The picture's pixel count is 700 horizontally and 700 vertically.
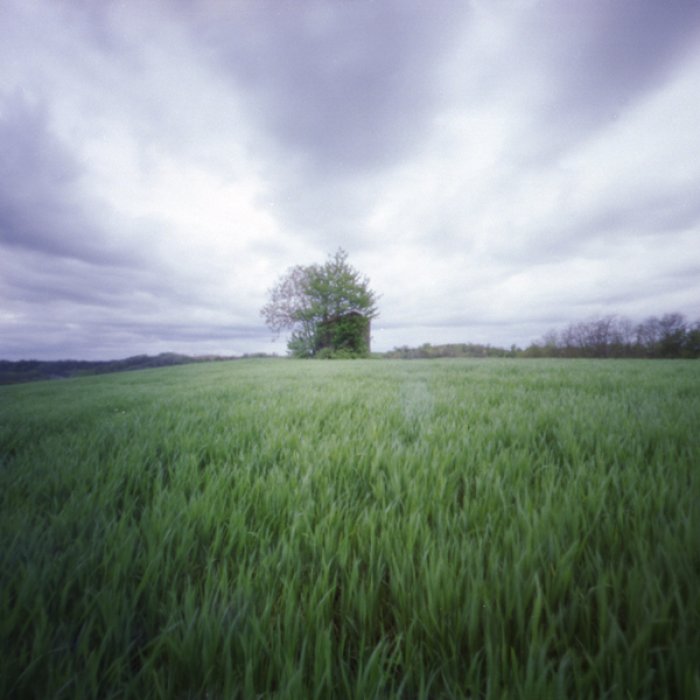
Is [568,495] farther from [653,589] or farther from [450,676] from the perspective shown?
[450,676]

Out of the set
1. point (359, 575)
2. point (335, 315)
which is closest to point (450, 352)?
point (335, 315)

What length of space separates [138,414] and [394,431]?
2627 mm

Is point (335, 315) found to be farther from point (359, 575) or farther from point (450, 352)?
point (359, 575)

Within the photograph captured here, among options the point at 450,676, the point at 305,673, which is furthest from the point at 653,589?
the point at 305,673

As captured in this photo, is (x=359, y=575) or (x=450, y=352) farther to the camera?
(x=450, y=352)

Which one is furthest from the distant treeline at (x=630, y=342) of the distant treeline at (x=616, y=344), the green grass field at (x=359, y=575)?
the green grass field at (x=359, y=575)

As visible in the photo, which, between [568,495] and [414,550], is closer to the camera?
[414,550]

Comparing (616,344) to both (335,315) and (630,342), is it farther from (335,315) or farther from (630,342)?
(335,315)

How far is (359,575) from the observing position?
0.91 m

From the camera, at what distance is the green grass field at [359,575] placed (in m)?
0.61

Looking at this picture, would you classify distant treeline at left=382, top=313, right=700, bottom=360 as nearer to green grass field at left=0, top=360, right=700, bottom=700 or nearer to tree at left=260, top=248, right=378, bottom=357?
tree at left=260, top=248, right=378, bottom=357

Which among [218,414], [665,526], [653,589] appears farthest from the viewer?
[218,414]

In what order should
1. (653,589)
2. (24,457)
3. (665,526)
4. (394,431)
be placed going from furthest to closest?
(394,431) → (24,457) → (665,526) → (653,589)

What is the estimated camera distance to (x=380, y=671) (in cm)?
60
